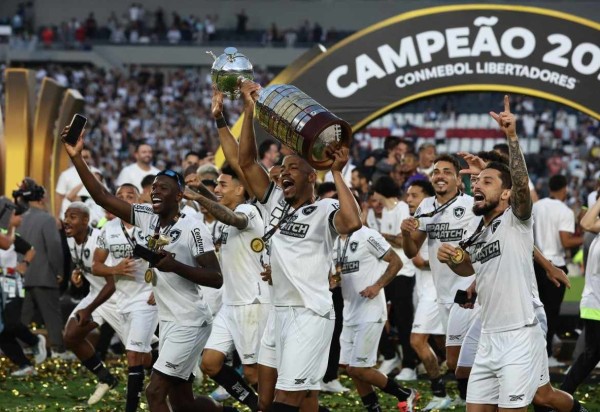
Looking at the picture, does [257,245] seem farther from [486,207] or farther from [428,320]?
[486,207]

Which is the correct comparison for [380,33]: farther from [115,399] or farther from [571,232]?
[115,399]

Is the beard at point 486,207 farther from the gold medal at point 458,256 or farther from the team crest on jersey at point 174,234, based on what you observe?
the team crest on jersey at point 174,234

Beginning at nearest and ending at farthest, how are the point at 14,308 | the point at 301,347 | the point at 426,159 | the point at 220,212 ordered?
the point at 301,347 < the point at 220,212 < the point at 14,308 < the point at 426,159

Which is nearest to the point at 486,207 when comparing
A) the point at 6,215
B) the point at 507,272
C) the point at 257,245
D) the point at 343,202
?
the point at 507,272

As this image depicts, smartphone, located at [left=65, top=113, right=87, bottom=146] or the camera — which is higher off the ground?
smartphone, located at [left=65, top=113, right=87, bottom=146]

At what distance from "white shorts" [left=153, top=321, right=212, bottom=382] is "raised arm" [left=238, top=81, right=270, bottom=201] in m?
1.21

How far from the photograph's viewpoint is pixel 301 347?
770 cm

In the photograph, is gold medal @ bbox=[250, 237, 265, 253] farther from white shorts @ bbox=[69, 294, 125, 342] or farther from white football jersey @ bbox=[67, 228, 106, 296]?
white football jersey @ bbox=[67, 228, 106, 296]

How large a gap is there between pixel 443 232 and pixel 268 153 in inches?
167

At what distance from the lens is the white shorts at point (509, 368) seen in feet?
23.9

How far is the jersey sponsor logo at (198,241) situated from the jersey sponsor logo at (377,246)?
8.43 ft

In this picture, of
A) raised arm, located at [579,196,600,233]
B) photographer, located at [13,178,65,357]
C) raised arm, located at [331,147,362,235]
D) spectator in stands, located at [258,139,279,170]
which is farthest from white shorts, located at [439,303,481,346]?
photographer, located at [13,178,65,357]

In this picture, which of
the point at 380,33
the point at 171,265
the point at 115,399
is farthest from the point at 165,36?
the point at 171,265

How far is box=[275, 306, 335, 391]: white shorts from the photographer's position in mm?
7668
